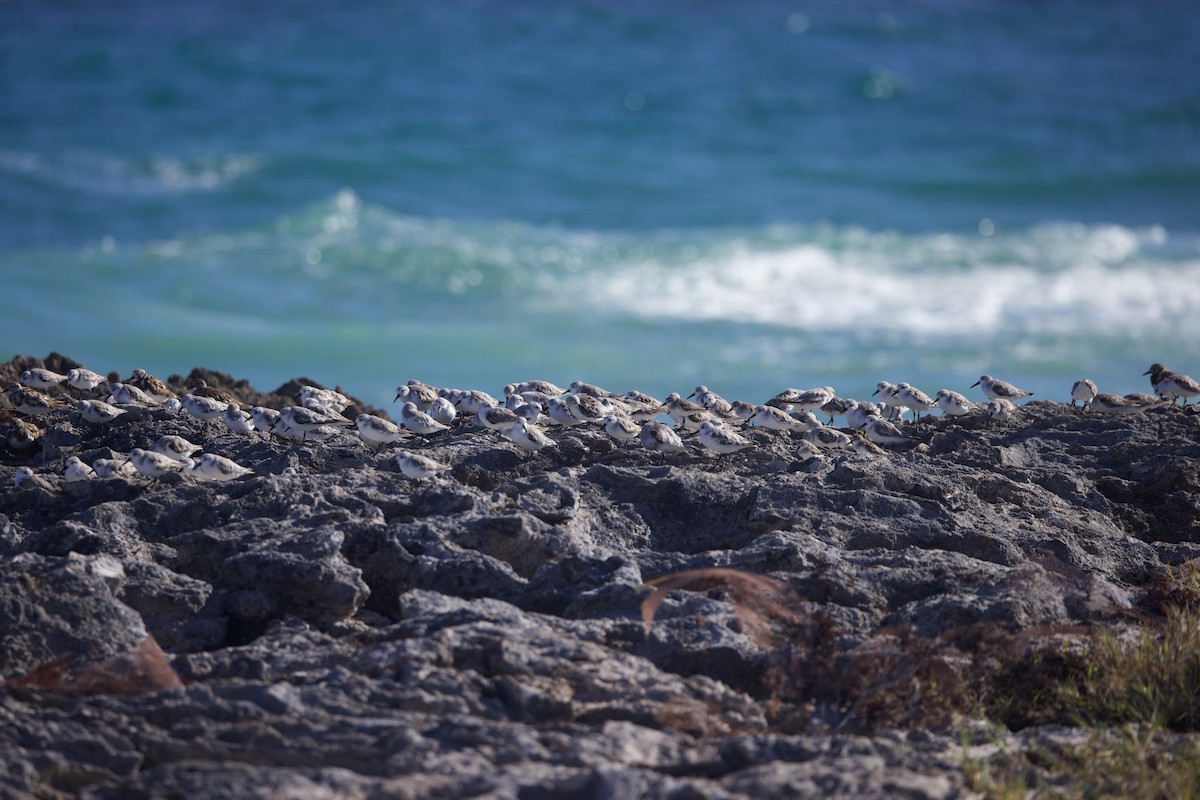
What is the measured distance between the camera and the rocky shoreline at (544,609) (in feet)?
17.1

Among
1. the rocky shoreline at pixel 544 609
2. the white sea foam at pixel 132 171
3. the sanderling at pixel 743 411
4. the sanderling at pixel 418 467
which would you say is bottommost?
→ the rocky shoreline at pixel 544 609

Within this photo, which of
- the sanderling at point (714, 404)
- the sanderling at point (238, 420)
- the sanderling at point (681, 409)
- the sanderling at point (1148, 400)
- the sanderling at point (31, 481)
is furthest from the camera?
the sanderling at point (1148, 400)

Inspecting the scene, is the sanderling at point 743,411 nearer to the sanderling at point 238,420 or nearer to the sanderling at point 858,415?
the sanderling at point 858,415

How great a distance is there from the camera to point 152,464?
7707 mm

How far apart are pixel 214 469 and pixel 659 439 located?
2.69 meters

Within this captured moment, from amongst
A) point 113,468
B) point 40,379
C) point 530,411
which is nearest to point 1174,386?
point 530,411

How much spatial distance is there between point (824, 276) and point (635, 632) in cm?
1919

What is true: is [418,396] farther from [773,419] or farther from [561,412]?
[773,419]

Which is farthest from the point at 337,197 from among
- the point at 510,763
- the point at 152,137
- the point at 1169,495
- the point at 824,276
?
the point at 510,763

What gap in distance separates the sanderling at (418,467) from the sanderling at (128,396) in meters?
2.61

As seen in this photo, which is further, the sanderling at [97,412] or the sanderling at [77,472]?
the sanderling at [97,412]

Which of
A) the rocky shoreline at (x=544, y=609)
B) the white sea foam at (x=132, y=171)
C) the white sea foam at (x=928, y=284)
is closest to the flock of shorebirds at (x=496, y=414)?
the rocky shoreline at (x=544, y=609)

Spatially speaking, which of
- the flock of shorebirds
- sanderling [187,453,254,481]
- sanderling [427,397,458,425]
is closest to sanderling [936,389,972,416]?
the flock of shorebirds

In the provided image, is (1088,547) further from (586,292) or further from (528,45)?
(528,45)
